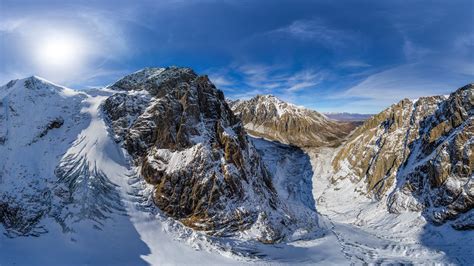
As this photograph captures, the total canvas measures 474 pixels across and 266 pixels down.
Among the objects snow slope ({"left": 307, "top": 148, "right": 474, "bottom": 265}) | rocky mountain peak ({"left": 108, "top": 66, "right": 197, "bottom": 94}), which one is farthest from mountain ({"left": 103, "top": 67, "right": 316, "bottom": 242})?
snow slope ({"left": 307, "top": 148, "right": 474, "bottom": 265})

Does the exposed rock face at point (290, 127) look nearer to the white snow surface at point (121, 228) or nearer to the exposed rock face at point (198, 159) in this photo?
the white snow surface at point (121, 228)

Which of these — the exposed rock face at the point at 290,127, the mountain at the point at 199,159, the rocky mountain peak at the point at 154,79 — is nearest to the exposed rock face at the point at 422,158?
the mountain at the point at 199,159

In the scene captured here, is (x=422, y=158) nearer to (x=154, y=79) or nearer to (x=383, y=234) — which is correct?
(x=383, y=234)

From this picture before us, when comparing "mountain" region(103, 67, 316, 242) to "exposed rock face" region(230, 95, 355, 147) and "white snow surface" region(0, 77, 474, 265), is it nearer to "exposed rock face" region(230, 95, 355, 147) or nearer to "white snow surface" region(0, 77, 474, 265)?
"white snow surface" region(0, 77, 474, 265)

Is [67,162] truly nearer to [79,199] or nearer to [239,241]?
[79,199]

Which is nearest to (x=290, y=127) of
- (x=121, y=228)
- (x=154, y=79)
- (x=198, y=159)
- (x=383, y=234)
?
(x=154, y=79)

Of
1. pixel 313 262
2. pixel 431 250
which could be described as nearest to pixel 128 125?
pixel 313 262
